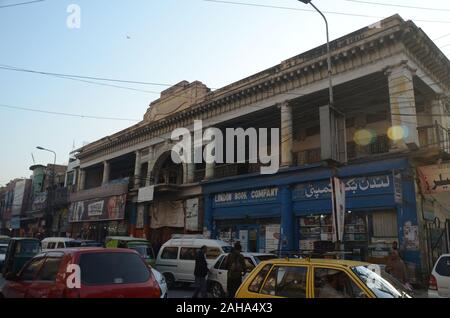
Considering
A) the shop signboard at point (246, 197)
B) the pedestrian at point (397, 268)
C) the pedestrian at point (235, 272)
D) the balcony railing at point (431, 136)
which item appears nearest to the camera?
the pedestrian at point (235, 272)

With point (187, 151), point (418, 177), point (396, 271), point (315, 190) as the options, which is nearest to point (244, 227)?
point (315, 190)

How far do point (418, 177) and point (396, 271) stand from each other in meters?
6.04

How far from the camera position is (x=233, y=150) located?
2678cm

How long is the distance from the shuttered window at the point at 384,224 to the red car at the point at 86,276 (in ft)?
44.3

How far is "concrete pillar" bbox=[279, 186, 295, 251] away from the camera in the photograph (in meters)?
20.7

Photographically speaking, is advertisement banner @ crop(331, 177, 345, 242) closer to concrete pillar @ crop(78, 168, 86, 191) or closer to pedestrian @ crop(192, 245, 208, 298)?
pedestrian @ crop(192, 245, 208, 298)

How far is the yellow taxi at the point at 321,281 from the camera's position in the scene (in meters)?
5.52

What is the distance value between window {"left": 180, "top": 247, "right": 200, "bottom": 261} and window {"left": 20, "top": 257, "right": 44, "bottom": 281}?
371 inches

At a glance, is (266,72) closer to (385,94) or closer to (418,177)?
(385,94)

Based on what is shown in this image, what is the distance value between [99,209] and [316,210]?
909 inches

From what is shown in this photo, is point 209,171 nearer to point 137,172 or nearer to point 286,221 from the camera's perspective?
point 286,221

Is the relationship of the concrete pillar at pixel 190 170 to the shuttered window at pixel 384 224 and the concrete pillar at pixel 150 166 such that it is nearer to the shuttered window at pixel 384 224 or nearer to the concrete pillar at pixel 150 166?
the concrete pillar at pixel 150 166

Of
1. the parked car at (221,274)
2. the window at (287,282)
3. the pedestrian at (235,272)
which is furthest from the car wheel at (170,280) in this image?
the window at (287,282)

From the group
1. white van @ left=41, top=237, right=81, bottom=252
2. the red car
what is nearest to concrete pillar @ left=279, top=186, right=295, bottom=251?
white van @ left=41, top=237, right=81, bottom=252
